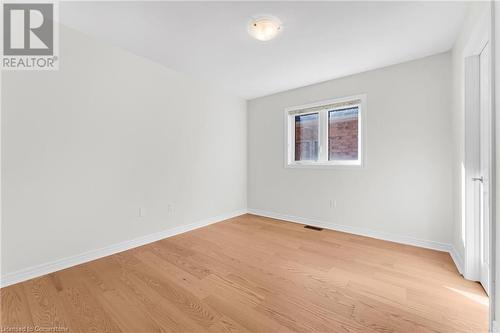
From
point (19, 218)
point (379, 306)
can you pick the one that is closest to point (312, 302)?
point (379, 306)

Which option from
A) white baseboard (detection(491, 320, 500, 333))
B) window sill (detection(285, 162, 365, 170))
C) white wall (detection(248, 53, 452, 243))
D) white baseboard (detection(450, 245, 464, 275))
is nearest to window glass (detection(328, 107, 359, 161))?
window sill (detection(285, 162, 365, 170))

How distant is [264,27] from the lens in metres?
2.05

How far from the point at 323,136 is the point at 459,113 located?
67.5 inches

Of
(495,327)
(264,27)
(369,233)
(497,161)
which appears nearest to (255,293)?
(495,327)

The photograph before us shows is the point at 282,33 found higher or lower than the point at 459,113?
higher

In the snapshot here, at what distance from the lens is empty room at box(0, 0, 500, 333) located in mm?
1587

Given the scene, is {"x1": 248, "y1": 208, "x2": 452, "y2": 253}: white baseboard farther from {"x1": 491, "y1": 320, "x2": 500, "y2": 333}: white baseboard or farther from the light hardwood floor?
{"x1": 491, "y1": 320, "x2": 500, "y2": 333}: white baseboard

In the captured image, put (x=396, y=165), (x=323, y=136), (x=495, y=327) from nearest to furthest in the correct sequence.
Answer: (x=495, y=327)
(x=396, y=165)
(x=323, y=136)

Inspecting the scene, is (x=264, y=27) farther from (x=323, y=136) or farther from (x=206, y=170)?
(x=206, y=170)

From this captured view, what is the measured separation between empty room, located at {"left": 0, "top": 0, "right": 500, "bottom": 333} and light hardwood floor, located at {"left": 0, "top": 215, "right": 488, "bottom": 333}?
0.02 metres

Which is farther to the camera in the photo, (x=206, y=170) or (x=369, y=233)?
(x=206, y=170)

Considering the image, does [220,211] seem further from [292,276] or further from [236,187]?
[292,276]

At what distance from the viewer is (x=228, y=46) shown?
2479 millimetres

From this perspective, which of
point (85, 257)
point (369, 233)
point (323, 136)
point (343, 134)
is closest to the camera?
point (85, 257)
